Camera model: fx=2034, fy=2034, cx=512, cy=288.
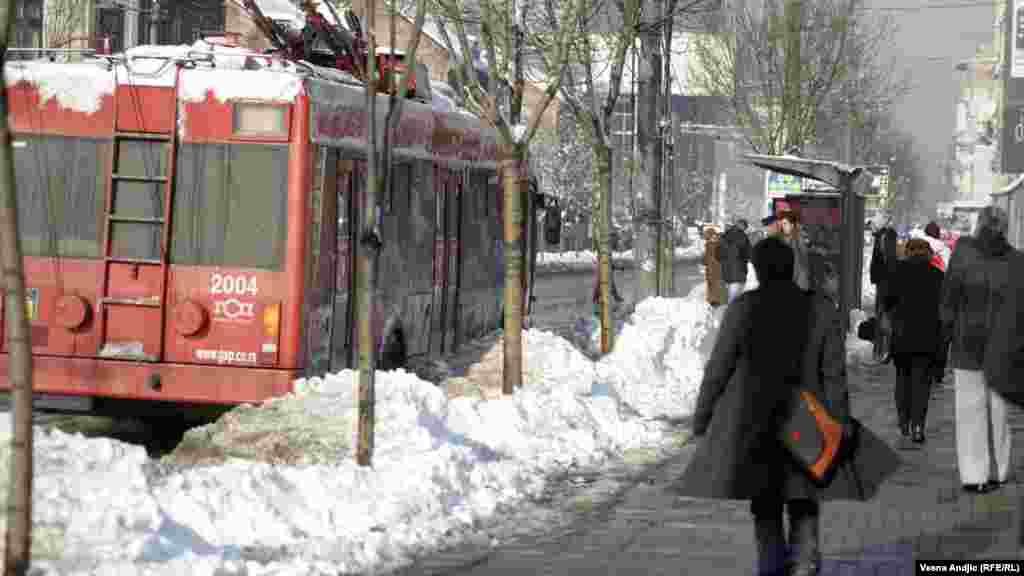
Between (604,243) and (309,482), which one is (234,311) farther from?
(604,243)

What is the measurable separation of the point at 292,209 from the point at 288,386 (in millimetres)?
1316

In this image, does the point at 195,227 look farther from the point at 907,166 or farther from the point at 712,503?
the point at 907,166

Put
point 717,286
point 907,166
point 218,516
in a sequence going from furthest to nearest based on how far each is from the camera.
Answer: point 907,166 → point 717,286 → point 218,516

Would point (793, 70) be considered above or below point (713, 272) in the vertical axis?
above

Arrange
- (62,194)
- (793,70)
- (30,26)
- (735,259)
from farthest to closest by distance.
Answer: (793,70), (30,26), (735,259), (62,194)

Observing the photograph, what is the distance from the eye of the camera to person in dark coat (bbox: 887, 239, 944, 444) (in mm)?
16438

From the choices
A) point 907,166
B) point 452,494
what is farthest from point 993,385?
point 907,166

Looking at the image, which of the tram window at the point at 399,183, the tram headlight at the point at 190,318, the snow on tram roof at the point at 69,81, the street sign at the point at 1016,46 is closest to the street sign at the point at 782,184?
the street sign at the point at 1016,46

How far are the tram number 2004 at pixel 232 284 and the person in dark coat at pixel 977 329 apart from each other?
5.07 m

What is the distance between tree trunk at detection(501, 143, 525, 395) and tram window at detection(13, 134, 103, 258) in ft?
13.1

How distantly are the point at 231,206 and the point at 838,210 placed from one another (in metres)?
20.7

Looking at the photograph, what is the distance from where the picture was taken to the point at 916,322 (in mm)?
16406

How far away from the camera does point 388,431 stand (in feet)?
45.1

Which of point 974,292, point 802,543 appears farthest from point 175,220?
point 802,543
